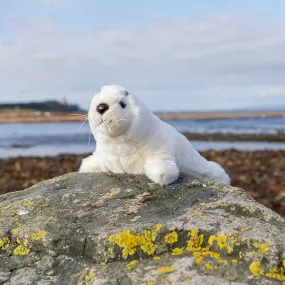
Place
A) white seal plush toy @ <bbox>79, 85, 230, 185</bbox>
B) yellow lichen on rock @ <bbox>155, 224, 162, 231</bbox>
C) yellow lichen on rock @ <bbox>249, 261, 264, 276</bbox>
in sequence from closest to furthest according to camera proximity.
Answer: yellow lichen on rock @ <bbox>249, 261, 264, 276</bbox> < yellow lichen on rock @ <bbox>155, 224, 162, 231</bbox> < white seal plush toy @ <bbox>79, 85, 230, 185</bbox>

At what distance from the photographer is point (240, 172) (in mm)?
17734

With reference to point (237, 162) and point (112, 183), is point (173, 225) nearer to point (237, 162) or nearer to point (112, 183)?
point (112, 183)

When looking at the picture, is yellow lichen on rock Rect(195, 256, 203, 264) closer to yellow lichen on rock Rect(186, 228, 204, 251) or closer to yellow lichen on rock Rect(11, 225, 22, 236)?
yellow lichen on rock Rect(186, 228, 204, 251)

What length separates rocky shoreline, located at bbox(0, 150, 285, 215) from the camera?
44.1 feet

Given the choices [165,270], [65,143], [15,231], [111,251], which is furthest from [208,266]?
[65,143]

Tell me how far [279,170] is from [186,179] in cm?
1460

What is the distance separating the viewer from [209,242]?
10.1 ft

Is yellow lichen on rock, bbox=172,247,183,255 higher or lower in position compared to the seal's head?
lower

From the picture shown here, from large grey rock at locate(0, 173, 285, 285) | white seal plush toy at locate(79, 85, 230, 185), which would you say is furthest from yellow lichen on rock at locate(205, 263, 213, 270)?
white seal plush toy at locate(79, 85, 230, 185)

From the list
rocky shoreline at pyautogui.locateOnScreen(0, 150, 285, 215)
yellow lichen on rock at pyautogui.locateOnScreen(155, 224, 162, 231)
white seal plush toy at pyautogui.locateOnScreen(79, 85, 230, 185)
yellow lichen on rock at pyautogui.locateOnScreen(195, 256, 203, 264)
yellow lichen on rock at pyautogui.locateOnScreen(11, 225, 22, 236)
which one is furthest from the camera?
rocky shoreline at pyautogui.locateOnScreen(0, 150, 285, 215)

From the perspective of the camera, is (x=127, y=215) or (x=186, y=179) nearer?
(x=127, y=215)

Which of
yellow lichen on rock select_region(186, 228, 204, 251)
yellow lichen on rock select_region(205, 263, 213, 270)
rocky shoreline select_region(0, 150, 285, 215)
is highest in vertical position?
yellow lichen on rock select_region(186, 228, 204, 251)

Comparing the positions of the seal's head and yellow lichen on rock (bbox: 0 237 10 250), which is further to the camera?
the seal's head

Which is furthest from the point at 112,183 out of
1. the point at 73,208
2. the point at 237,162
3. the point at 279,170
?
the point at 237,162
